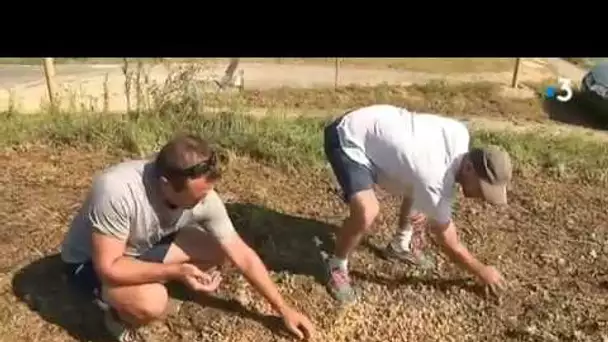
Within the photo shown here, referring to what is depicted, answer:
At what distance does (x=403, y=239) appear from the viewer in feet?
11.9

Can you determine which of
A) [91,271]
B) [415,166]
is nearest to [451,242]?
[415,166]

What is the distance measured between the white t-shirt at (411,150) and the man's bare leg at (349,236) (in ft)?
0.35

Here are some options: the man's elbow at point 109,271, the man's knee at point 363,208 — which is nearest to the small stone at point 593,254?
the man's knee at point 363,208

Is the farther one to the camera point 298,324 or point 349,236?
point 349,236

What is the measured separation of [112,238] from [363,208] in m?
0.94

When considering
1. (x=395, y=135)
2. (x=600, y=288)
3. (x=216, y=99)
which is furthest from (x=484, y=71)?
(x=395, y=135)

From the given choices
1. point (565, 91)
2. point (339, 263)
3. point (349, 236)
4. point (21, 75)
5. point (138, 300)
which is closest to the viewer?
point (138, 300)

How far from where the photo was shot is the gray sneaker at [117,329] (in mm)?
2941

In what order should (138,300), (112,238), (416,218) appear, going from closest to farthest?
(112,238), (138,300), (416,218)

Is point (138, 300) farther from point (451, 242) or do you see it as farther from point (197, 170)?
point (451, 242)

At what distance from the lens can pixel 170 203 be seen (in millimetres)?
2625

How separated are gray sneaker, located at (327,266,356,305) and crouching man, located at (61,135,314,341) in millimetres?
287
